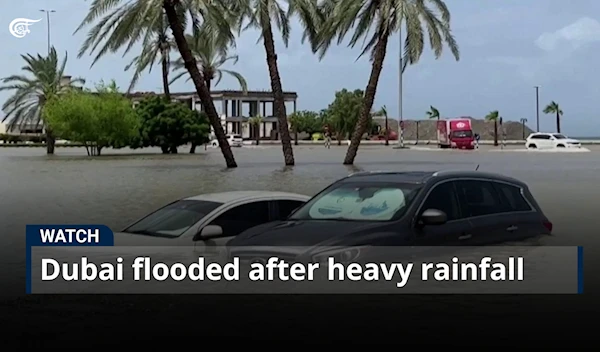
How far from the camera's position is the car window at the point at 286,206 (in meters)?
9.15

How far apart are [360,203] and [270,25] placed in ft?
98.2

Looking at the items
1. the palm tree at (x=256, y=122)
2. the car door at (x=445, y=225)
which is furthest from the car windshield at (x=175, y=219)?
the palm tree at (x=256, y=122)

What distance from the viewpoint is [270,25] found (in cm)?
3791

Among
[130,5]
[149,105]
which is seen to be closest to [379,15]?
[130,5]

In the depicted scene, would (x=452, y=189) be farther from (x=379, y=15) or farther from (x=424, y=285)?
(x=379, y=15)

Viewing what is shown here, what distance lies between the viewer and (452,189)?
350 inches

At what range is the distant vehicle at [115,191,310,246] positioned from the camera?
340 inches

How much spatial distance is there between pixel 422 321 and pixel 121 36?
25.9 meters

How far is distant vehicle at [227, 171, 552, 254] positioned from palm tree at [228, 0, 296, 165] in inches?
1039

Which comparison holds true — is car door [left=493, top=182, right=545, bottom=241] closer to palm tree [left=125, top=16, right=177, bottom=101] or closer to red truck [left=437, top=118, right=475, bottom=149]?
palm tree [left=125, top=16, right=177, bottom=101]

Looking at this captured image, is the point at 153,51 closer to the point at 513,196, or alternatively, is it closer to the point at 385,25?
the point at 385,25

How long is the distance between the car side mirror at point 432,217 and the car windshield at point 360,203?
0.67 ft

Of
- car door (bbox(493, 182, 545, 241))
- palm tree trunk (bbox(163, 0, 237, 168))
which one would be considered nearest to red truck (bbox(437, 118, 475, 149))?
palm tree trunk (bbox(163, 0, 237, 168))

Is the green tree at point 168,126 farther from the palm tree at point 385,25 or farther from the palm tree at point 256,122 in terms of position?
the palm tree at point 256,122
